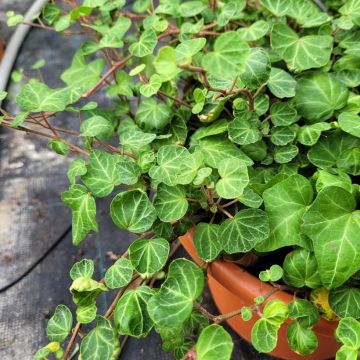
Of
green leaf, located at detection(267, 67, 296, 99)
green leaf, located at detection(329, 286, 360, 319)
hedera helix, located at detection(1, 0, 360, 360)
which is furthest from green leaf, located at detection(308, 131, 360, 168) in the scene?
green leaf, located at detection(329, 286, 360, 319)

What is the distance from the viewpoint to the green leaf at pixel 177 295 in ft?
1.95

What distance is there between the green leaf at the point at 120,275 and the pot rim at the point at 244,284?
0.48 ft

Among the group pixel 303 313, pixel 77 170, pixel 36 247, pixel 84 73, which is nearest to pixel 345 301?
pixel 303 313

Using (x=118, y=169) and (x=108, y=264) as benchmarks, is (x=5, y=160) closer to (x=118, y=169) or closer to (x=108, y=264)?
(x=108, y=264)

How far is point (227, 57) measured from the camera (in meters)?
0.56

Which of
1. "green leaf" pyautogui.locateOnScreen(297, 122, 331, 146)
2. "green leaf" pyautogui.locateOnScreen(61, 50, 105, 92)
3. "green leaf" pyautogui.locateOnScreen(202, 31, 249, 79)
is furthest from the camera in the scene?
"green leaf" pyautogui.locateOnScreen(61, 50, 105, 92)

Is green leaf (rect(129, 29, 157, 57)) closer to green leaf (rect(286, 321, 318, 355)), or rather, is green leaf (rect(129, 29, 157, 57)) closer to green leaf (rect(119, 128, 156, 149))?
green leaf (rect(119, 128, 156, 149))

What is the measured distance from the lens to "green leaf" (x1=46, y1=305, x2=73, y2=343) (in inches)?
27.4

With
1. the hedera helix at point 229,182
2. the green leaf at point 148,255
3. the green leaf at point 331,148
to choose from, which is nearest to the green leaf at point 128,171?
the hedera helix at point 229,182

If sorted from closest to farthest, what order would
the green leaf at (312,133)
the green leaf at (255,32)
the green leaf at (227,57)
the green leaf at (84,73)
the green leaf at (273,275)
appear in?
the green leaf at (227,57), the green leaf at (273,275), the green leaf at (312,133), the green leaf at (255,32), the green leaf at (84,73)

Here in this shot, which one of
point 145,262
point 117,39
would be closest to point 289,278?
point 145,262

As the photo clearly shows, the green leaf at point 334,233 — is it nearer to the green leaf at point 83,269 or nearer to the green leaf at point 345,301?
the green leaf at point 345,301

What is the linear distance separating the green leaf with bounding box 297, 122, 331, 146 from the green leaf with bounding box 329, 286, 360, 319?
0.25m

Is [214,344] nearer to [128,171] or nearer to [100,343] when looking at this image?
[100,343]
